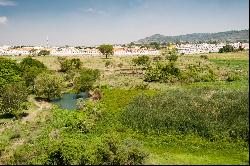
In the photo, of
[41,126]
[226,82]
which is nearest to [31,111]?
[41,126]

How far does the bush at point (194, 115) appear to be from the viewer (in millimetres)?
33312

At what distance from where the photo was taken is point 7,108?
149ft

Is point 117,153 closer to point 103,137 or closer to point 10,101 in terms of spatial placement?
point 103,137

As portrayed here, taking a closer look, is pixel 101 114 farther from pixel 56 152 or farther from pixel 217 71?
pixel 217 71

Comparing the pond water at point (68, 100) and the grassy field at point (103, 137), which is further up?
the grassy field at point (103, 137)

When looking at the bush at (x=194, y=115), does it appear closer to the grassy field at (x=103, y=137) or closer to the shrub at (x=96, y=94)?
the grassy field at (x=103, y=137)

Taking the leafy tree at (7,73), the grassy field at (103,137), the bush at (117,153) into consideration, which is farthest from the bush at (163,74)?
the bush at (117,153)

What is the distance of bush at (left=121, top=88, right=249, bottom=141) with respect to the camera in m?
33.3

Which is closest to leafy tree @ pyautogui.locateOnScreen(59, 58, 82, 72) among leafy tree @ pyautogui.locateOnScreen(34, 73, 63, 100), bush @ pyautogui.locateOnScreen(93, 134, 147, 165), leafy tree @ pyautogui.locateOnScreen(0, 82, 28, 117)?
leafy tree @ pyautogui.locateOnScreen(34, 73, 63, 100)

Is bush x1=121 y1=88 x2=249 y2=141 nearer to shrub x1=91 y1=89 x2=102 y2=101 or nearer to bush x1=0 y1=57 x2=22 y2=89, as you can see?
shrub x1=91 y1=89 x2=102 y2=101

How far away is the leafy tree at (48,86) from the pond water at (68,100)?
1231mm

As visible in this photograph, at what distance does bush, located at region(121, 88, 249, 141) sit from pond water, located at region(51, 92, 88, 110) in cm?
1154

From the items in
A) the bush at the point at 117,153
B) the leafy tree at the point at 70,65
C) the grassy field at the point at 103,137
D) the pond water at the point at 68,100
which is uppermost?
the leafy tree at the point at 70,65

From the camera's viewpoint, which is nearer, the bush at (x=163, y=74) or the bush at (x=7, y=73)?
the bush at (x=7, y=73)
